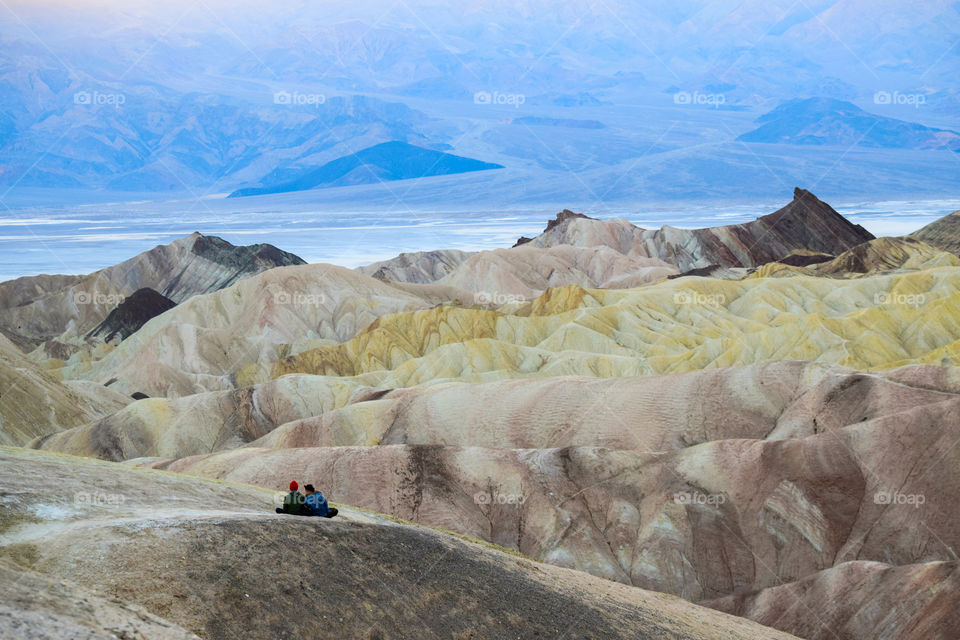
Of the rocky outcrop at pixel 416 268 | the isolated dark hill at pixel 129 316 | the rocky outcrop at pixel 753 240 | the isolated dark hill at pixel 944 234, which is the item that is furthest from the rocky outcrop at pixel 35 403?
the isolated dark hill at pixel 944 234

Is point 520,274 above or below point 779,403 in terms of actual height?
above

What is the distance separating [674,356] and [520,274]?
288 feet

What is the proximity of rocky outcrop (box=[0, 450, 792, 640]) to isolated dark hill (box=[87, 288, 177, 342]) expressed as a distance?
435ft

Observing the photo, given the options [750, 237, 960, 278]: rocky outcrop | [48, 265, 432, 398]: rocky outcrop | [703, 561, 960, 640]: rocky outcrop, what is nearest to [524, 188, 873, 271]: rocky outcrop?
[750, 237, 960, 278]: rocky outcrop

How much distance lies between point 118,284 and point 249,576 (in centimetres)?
17844

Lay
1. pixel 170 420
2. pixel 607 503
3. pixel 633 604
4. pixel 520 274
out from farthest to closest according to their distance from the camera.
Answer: pixel 520 274 < pixel 170 420 < pixel 607 503 < pixel 633 604

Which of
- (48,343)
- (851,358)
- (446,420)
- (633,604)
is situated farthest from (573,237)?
(633,604)

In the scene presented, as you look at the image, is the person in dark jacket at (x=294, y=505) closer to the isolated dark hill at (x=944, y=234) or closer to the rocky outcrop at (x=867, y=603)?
the rocky outcrop at (x=867, y=603)

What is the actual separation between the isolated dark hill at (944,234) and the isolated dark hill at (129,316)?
457ft

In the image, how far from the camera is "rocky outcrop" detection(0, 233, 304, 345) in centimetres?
16425

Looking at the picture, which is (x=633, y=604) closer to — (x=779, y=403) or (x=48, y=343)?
(x=779, y=403)

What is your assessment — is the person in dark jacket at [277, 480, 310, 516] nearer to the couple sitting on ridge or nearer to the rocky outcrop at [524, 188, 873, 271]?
the couple sitting on ridge

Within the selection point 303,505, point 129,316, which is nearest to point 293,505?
point 303,505

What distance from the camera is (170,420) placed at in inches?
2938
